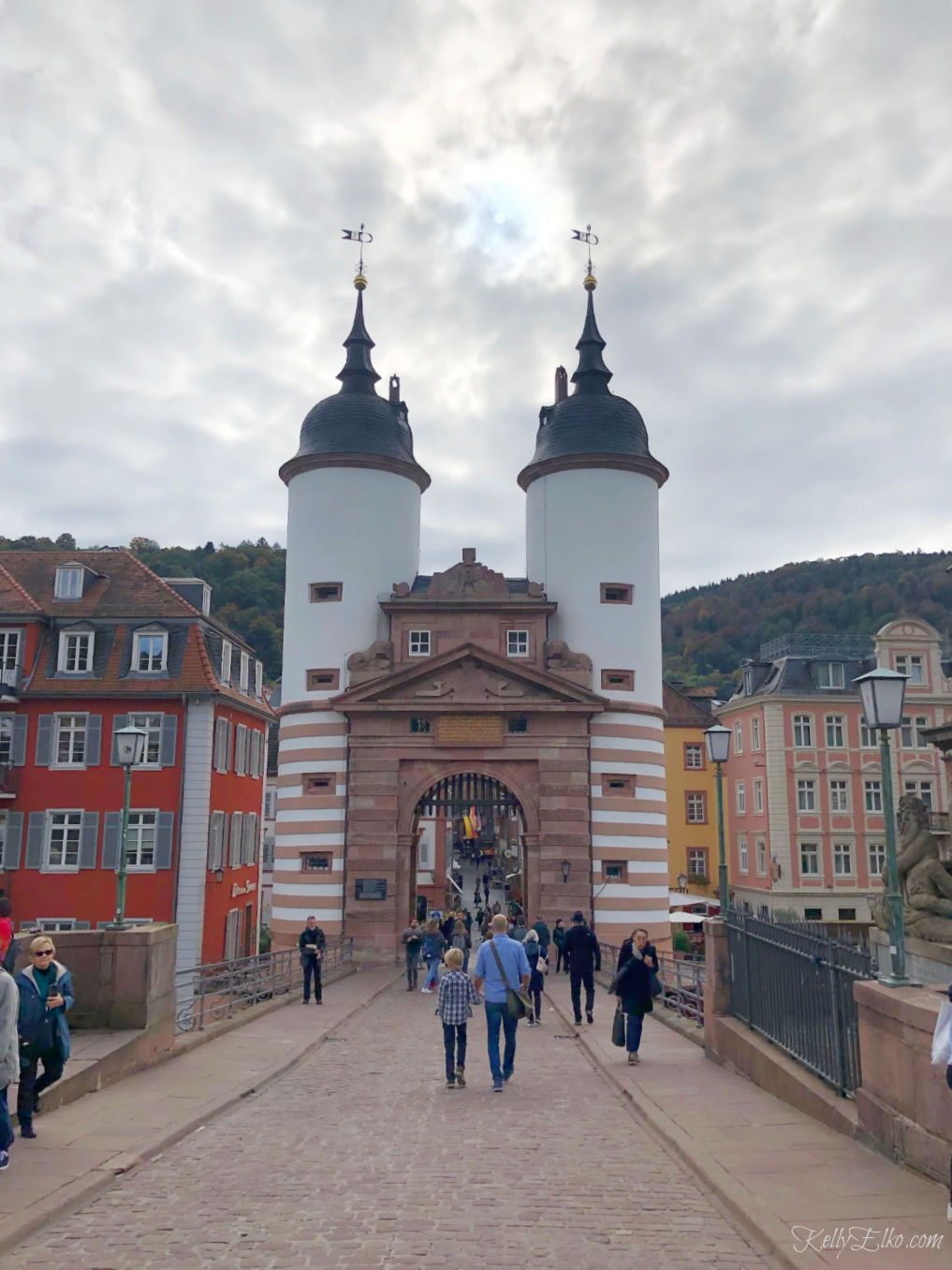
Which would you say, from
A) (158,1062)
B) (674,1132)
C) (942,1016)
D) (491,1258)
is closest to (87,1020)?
(158,1062)

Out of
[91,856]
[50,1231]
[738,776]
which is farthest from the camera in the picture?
[738,776]

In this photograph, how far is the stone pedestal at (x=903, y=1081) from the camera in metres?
7.65

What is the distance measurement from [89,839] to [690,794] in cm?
3185

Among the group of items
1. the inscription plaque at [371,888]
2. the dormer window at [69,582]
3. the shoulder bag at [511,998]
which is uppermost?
the dormer window at [69,582]

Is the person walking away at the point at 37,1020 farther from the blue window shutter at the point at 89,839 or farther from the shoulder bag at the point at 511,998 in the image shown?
the blue window shutter at the point at 89,839

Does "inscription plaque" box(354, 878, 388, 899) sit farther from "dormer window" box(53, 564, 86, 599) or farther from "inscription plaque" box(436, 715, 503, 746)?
"dormer window" box(53, 564, 86, 599)

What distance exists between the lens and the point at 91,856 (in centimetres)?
3238

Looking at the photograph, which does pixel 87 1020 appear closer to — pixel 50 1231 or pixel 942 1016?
pixel 50 1231

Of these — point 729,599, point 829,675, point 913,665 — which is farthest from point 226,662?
point 729,599

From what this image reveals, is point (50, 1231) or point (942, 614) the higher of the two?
point (942, 614)

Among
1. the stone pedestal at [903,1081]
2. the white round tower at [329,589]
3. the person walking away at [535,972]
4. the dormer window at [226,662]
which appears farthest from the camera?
the dormer window at [226,662]

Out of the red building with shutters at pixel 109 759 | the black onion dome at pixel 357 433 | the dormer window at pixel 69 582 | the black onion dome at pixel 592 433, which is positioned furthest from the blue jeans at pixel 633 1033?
the dormer window at pixel 69 582

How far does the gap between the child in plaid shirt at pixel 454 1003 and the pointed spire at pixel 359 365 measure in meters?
29.5

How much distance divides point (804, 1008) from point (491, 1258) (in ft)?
17.5
